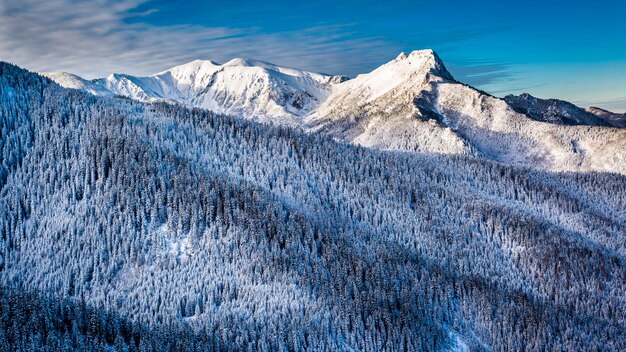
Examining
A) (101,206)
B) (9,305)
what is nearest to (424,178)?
(101,206)

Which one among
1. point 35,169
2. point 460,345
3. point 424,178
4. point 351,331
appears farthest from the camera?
point 424,178

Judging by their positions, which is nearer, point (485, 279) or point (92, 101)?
point (485, 279)

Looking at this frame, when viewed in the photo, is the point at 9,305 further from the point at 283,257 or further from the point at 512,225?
the point at 512,225

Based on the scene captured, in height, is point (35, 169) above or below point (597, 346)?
above

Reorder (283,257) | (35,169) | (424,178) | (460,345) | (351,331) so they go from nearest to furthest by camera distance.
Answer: (351,331), (460,345), (283,257), (35,169), (424,178)

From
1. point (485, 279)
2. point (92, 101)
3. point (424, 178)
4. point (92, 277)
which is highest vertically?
point (92, 101)

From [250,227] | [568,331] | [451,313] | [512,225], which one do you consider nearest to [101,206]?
[250,227]

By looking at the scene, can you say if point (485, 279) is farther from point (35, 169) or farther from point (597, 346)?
point (35, 169)
